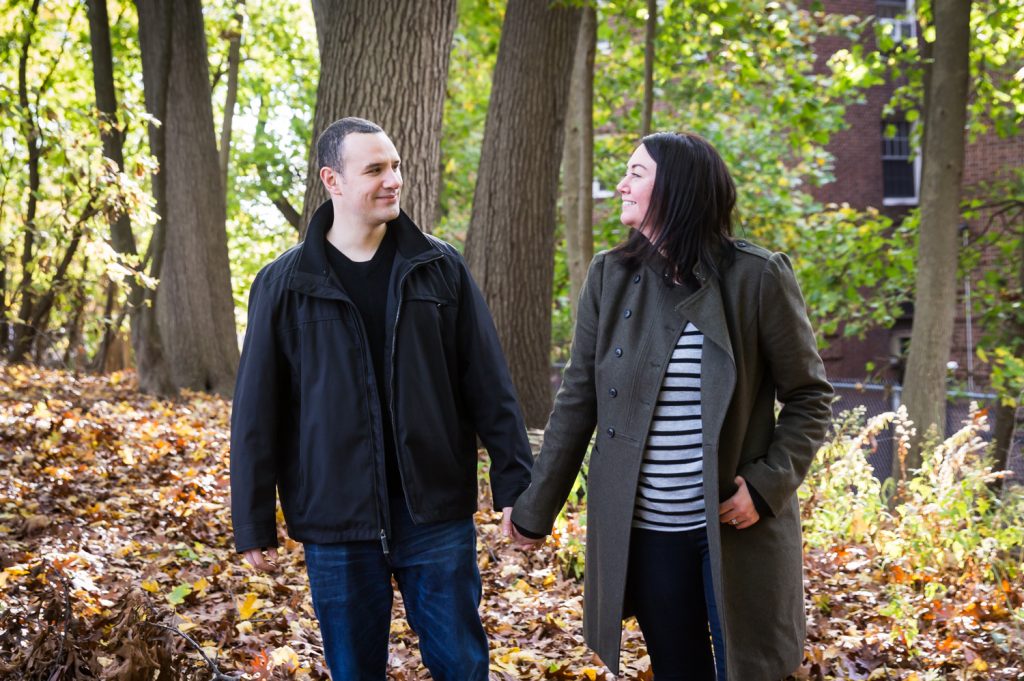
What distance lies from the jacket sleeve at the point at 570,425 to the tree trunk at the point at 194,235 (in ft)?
35.1

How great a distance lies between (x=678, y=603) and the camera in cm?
315

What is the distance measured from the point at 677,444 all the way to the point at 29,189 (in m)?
10.3

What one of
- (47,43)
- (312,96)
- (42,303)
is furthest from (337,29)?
(312,96)

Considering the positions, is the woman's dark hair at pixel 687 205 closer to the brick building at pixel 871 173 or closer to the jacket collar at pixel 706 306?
the jacket collar at pixel 706 306

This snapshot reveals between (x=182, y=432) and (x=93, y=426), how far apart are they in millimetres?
915

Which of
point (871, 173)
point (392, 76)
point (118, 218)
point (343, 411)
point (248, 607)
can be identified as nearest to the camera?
point (343, 411)

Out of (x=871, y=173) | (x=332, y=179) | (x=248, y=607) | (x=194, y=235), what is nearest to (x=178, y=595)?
(x=248, y=607)

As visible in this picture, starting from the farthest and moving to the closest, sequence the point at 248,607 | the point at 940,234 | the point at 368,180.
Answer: the point at 940,234, the point at 248,607, the point at 368,180

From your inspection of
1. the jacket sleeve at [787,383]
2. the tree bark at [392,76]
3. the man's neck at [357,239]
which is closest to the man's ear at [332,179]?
the man's neck at [357,239]

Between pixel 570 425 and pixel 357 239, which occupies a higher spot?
pixel 357 239

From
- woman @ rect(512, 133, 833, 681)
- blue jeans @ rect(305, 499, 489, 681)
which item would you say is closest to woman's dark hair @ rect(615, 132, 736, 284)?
woman @ rect(512, 133, 833, 681)

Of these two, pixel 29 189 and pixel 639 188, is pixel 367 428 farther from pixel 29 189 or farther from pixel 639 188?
pixel 29 189

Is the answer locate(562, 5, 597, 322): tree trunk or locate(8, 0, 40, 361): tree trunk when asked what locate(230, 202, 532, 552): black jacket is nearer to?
locate(8, 0, 40, 361): tree trunk

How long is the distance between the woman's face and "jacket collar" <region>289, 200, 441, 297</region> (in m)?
0.70
